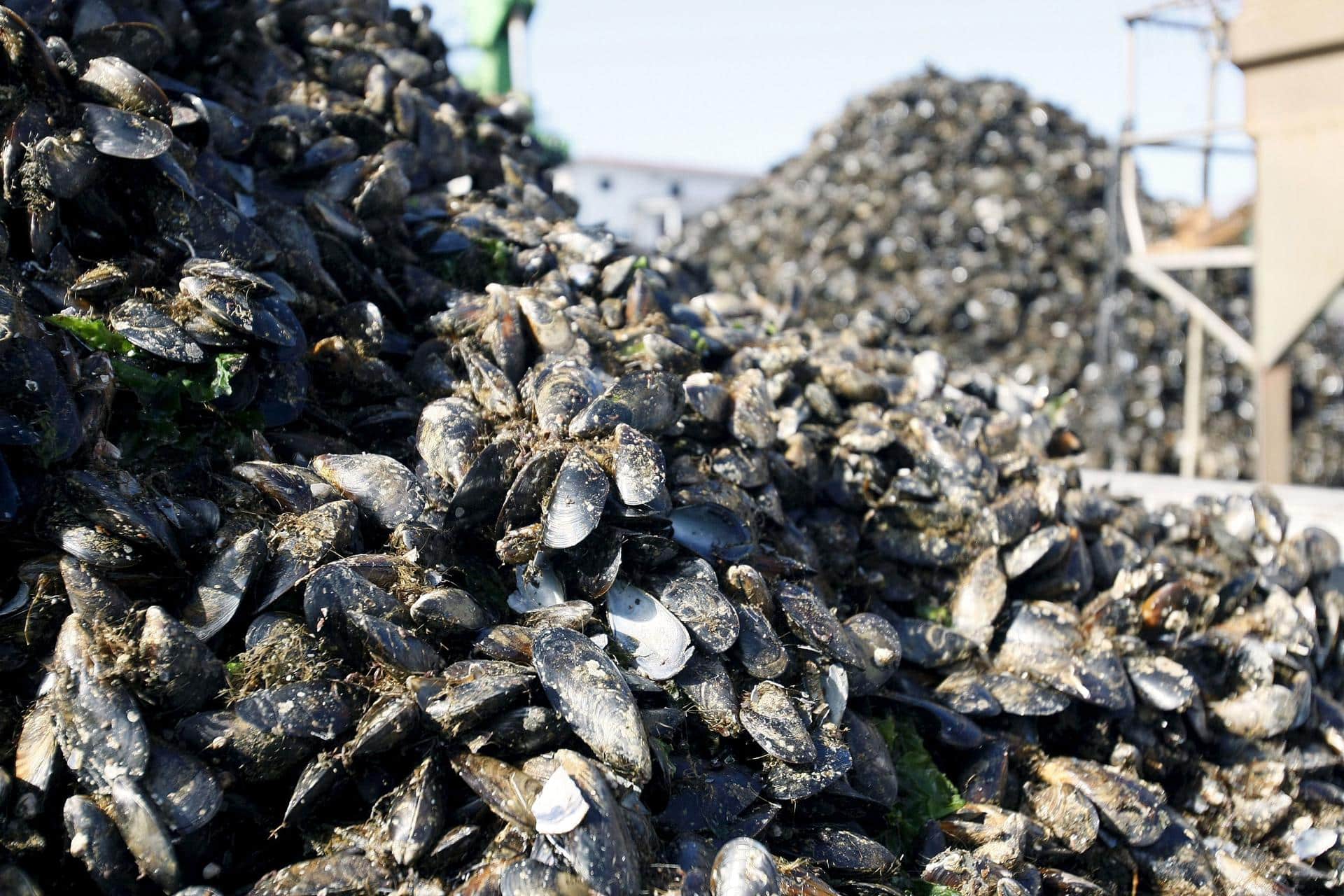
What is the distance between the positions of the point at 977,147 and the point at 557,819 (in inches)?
360

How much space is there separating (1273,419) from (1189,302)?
1.45 m

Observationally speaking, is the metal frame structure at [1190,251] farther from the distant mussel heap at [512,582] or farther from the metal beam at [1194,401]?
the distant mussel heap at [512,582]

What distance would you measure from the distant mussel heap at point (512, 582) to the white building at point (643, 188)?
878 inches

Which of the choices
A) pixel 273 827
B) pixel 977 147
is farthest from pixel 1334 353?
pixel 273 827

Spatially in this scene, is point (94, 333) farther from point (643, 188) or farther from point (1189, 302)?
point (643, 188)

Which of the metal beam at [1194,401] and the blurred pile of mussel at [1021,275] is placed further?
the blurred pile of mussel at [1021,275]

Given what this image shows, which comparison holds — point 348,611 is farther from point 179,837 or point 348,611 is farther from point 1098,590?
point 1098,590

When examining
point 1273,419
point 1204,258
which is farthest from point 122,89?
point 1204,258

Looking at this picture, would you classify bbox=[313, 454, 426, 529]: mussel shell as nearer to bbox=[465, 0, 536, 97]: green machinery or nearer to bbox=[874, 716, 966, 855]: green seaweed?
bbox=[874, 716, 966, 855]: green seaweed

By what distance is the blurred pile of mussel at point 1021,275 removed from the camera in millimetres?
8164

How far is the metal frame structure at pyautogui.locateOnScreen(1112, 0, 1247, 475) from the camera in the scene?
6832 mm

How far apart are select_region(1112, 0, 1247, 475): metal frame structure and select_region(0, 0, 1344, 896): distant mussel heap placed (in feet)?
12.1

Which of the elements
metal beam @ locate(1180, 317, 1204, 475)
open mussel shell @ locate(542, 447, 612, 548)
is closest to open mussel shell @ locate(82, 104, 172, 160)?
open mussel shell @ locate(542, 447, 612, 548)

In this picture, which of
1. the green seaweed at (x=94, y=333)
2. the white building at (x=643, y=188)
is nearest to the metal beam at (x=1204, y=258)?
the green seaweed at (x=94, y=333)
